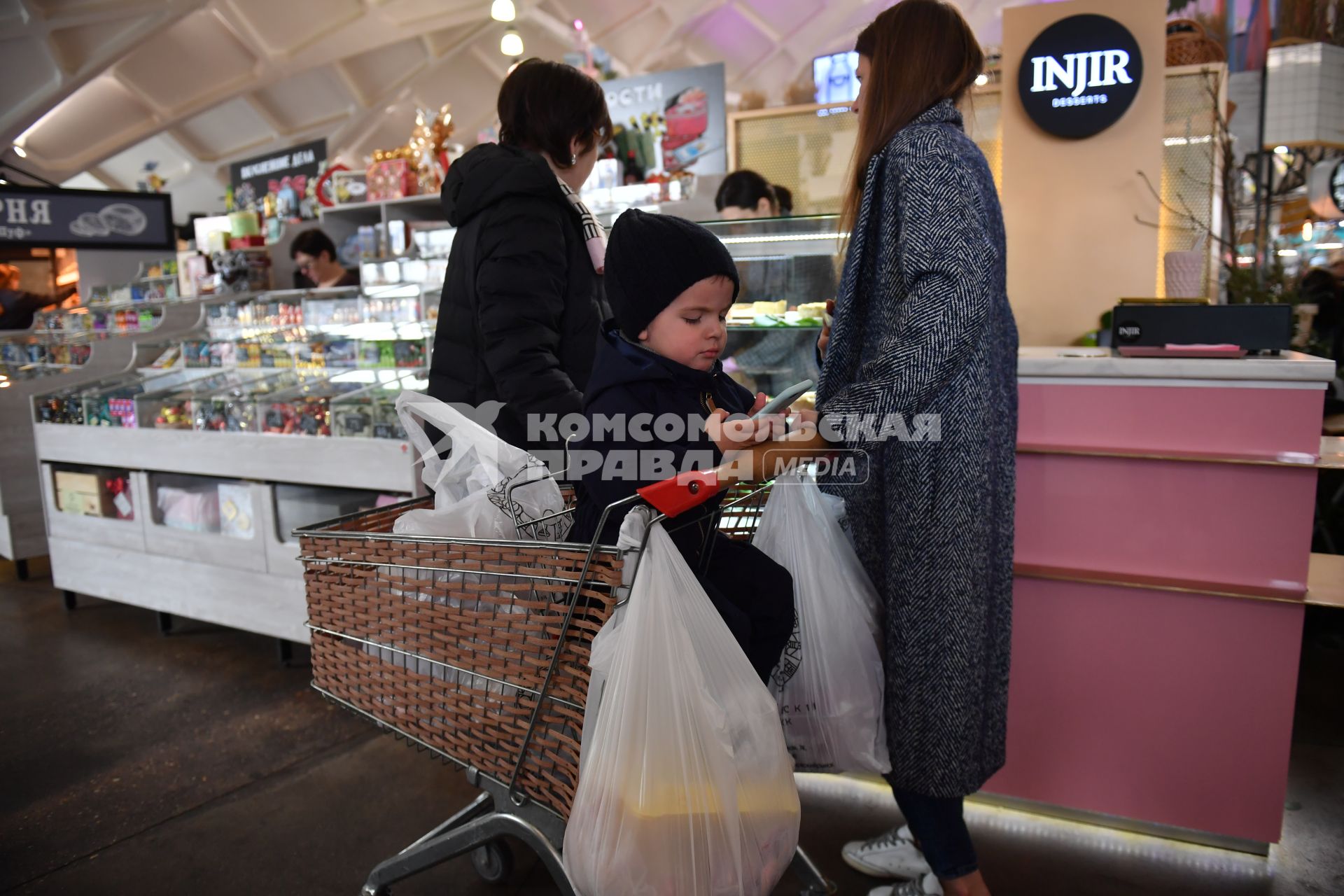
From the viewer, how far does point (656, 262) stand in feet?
4.23

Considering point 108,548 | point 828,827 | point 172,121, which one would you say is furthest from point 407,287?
point 172,121

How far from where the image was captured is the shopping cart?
1.27 metres

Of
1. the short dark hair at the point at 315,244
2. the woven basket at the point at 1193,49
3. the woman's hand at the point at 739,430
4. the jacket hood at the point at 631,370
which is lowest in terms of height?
the woman's hand at the point at 739,430

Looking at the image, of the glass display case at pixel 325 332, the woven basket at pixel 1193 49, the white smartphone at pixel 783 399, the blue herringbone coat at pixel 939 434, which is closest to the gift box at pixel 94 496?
the glass display case at pixel 325 332

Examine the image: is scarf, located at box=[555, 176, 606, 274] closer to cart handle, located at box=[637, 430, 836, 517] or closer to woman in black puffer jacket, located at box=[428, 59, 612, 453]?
woman in black puffer jacket, located at box=[428, 59, 612, 453]

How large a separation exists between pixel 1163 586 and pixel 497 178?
1687 millimetres

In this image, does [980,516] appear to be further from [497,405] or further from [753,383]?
[753,383]

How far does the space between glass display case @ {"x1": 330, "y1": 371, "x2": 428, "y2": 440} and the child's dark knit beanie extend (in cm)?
183

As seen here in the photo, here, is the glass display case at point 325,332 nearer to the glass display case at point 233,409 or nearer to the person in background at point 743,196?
the glass display case at point 233,409

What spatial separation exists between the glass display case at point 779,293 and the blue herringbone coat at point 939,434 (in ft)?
3.55

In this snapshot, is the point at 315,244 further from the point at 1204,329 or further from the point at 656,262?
the point at 1204,329

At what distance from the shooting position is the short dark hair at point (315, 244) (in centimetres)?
508

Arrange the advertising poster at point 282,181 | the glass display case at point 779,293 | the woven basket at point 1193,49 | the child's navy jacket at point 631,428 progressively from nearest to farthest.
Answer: the child's navy jacket at point 631,428
the glass display case at point 779,293
the woven basket at point 1193,49
the advertising poster at point 282,181

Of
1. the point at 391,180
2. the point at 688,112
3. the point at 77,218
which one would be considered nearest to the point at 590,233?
the point at 391,180
